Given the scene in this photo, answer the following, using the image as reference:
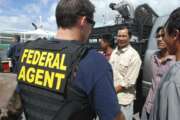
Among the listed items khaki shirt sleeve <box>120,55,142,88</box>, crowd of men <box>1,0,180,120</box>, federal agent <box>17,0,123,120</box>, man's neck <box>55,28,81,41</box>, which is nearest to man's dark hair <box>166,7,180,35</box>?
crowd of men <box>1,0,180,120</box>

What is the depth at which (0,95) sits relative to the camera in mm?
2406

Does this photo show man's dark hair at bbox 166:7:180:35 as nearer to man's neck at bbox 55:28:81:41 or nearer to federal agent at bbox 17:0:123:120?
federal agent at bbox 17:0:123:120

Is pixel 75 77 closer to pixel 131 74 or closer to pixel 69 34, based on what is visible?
pixel 69 34

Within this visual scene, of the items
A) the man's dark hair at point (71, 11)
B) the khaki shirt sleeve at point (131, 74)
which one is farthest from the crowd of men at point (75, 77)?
the khaki shirt sleeve at point (131, 74)

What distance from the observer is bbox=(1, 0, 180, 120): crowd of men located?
78.1 inches

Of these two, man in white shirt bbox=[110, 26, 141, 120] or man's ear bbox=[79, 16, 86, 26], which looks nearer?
man's ear bbox=[79, 16, 86, 26]

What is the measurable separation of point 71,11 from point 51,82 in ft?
1.40

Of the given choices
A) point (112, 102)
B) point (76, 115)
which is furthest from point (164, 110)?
point (76, 115)

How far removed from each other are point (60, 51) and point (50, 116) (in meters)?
0.38

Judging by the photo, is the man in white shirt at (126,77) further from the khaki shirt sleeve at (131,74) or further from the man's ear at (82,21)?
the man's ear at (82,21)

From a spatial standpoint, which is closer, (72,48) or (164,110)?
(164,110)

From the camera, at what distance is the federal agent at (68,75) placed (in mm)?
2004

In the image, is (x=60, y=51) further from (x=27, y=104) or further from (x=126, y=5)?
(x=126, y=5)

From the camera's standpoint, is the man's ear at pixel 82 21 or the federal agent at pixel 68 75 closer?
the federal agent at pixel 68 75
